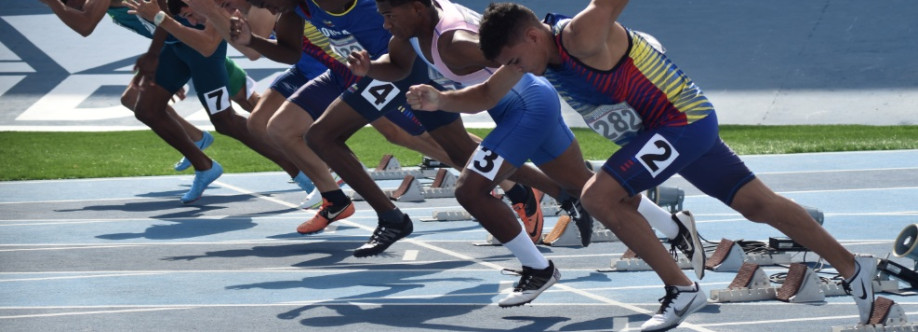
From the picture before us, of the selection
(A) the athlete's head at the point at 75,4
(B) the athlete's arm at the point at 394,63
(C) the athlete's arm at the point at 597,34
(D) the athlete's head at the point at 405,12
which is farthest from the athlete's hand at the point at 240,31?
(A) the athlete's head at the point at 75,4

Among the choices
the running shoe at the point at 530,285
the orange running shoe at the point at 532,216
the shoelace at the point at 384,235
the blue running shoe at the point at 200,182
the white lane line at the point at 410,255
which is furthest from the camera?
the blue running shoe at the point at 200,182

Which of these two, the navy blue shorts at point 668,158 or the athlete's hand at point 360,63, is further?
the athlete's hand at point 360,63

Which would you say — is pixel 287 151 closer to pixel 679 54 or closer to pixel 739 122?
pixel 739 122

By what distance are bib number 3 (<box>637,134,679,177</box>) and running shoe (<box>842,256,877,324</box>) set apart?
2.86ft

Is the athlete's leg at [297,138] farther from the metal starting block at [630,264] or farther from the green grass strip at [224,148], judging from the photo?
the green grass strip at [224,148]

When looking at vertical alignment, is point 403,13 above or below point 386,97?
above

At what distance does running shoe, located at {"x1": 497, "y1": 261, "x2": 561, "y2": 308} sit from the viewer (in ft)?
20.6

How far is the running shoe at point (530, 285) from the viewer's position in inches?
247

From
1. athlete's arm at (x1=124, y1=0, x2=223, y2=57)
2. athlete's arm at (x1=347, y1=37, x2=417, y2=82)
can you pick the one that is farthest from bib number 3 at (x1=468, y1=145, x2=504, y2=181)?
athlete's arm at (x1=124, y1=0, x2=223, y2=57)

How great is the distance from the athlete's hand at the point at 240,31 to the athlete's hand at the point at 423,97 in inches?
69.2

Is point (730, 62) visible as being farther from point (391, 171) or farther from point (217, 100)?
point (217, 100)

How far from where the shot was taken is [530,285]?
6344mm

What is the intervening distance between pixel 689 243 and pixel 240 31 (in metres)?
2.67

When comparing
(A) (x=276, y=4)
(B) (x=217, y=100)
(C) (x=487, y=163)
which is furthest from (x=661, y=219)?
(B) (x=217, y=100)
